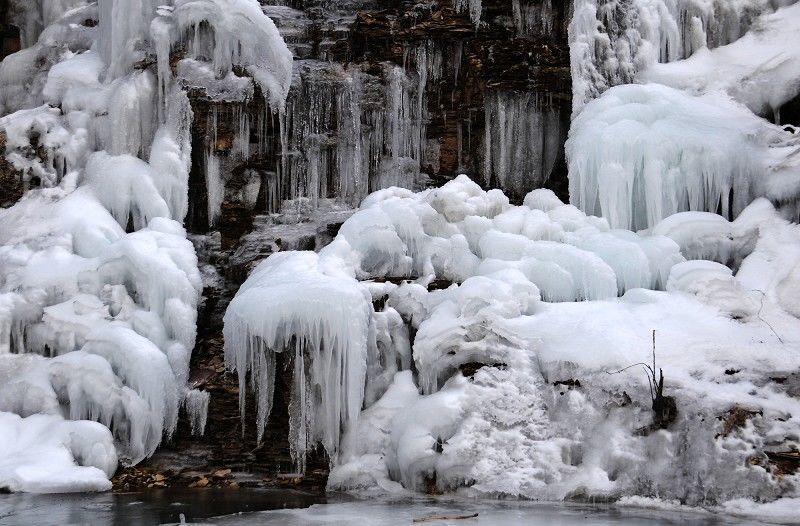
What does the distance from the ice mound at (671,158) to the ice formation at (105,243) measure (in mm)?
4673

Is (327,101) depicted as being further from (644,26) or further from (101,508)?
(101,508)

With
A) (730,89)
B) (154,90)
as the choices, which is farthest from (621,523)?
(154,90)

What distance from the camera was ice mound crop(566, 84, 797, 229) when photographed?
11.7 metres

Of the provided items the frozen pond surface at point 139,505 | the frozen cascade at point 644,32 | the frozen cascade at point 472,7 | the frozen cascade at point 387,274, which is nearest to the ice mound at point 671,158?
the frozen cascade at point 387,274

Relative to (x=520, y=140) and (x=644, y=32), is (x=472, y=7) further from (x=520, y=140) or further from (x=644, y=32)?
(x=644, y=32)

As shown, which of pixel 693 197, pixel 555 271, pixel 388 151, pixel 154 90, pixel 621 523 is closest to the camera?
pixel 621 523

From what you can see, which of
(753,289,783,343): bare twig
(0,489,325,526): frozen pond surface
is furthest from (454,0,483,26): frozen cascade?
(0,489,325,526): frozen pond surface

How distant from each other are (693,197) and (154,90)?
25.2 feet

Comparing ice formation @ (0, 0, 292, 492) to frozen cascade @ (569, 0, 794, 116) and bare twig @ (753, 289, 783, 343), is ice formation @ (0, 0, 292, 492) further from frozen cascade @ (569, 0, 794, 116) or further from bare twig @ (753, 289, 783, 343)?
bare twig @ (753, 289, 783, 343)

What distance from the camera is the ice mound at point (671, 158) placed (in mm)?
11703

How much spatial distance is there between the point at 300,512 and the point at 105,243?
5649mm

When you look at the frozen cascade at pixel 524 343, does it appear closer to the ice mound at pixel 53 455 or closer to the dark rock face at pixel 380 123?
the ice mound at pixel 53 455

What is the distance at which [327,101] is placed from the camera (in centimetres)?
1409

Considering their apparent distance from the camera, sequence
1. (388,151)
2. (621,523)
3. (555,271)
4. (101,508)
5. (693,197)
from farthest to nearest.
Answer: (388,151)
(693,197)
(555,271)
(101,508)
(621,523)
